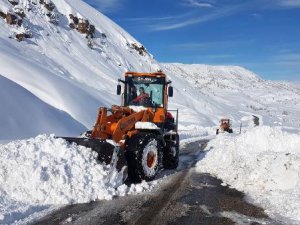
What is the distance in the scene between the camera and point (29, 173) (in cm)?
770

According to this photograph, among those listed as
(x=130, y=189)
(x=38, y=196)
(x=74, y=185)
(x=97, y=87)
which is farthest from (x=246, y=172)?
(x=97, y=87)

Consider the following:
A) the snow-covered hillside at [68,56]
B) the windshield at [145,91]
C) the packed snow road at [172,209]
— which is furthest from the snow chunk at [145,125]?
the snow-covered hillside at [68,56]

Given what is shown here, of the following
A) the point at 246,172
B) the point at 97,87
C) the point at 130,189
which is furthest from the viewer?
the point at 97,87

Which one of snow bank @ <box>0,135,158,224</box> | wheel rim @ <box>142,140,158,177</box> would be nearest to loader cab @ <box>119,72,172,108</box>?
wheel rim @ <box>142,140,158,177</box>

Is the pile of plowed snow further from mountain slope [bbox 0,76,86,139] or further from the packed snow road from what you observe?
mountain slope [bbox 0,76,86,139]

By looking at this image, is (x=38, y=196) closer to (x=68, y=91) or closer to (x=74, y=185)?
(x=74, y=185)

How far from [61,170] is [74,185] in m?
0.37

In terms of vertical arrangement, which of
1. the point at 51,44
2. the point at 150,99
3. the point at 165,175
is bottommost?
the point at 165,175

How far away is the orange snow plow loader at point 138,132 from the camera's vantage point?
359 inches

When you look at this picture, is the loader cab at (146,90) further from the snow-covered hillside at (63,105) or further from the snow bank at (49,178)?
the snow bank at (49,178)

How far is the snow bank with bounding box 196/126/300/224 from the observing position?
8.23 meters

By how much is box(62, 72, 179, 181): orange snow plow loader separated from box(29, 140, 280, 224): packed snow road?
81 cm

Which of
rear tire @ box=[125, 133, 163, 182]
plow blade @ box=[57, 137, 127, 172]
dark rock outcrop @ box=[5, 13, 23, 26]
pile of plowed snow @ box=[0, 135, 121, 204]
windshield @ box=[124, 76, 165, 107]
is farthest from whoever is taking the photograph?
dark rock outcrop @ box=[5, 13, 23, 26]

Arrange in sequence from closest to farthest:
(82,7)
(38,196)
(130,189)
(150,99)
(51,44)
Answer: (38,196) → (130,189) → (150,99) → (51,44) → (82,7)
